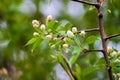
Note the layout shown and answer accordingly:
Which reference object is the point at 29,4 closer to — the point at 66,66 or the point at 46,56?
the point at 46,56

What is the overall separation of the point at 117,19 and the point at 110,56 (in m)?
1.37

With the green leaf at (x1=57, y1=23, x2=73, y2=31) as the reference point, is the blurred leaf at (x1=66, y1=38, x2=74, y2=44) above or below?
below

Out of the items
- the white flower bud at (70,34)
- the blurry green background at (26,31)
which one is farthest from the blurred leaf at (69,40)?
the blurry green background at (26,31)

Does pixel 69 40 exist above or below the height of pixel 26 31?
above

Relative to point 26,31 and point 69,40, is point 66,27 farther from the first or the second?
point 26,31

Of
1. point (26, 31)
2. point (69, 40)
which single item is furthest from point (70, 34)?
point (26, 31)

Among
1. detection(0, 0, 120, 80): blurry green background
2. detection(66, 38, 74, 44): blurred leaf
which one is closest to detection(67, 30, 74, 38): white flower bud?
detection(66, 38, 74, 44): blurred leaf

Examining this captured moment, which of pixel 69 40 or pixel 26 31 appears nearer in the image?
pixel 69 40

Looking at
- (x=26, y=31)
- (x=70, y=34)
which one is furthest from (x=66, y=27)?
(x=26, y=31)

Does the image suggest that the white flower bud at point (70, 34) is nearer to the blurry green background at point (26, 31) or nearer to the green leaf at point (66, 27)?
the green leaf at point (66, 27)

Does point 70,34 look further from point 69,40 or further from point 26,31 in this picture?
point 26,31

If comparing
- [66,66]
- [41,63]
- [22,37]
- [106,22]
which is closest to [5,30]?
[22,37]

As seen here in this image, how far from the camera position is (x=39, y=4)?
2873mm

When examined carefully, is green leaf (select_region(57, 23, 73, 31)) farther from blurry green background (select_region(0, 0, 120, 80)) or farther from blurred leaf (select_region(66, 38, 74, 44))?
blurry green background (select_region(0, 0, 120, 80))
